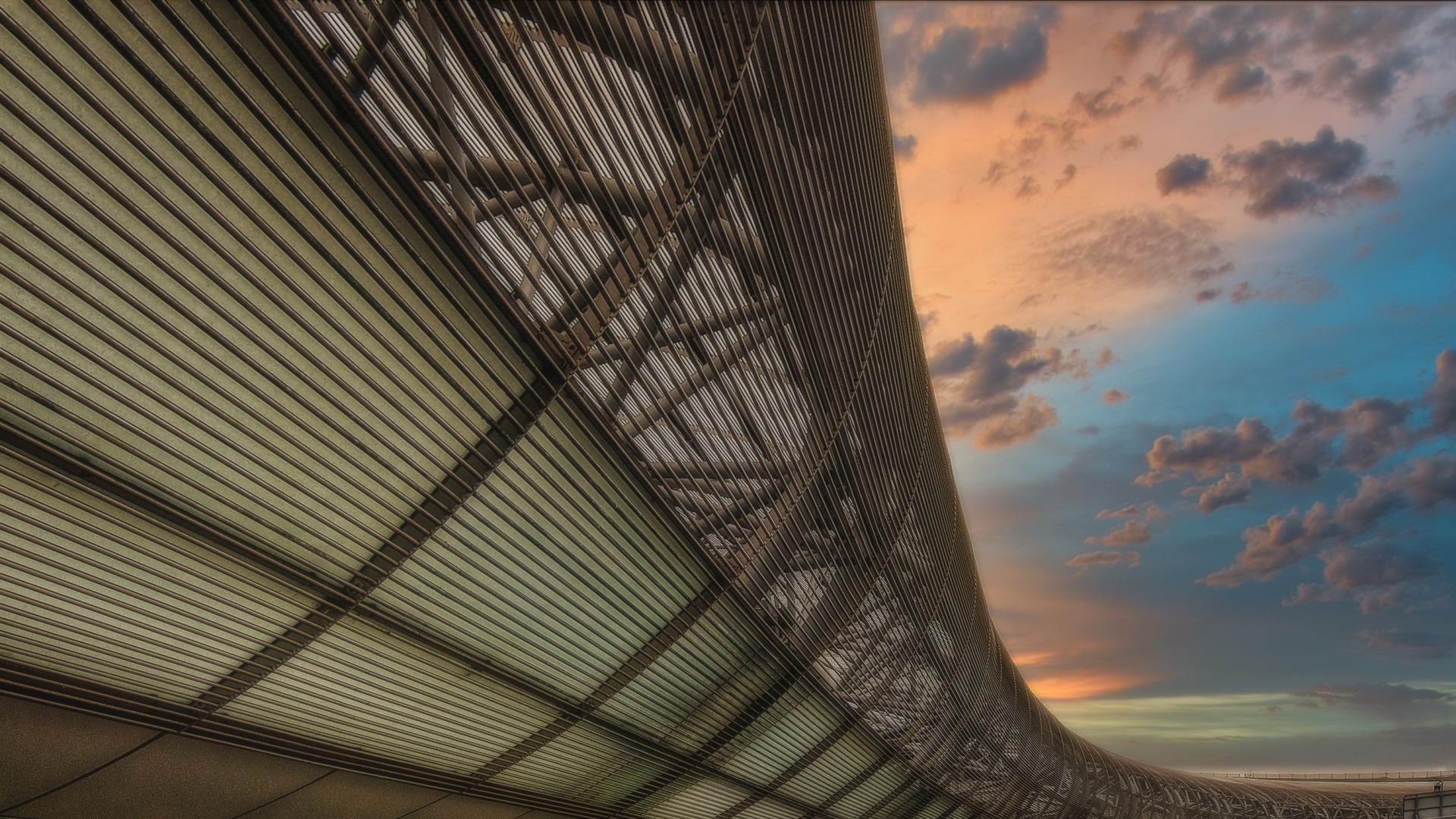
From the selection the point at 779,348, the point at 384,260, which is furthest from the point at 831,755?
the point at 384,260

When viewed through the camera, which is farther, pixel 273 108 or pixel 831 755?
pixel 831 755

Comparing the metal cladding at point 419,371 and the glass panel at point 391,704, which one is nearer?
the metal cladding at point 419,371

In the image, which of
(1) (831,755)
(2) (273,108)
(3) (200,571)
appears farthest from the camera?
(1) (831,755)

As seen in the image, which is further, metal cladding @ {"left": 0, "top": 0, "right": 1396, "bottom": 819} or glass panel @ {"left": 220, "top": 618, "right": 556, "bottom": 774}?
glass panel @ {"left": 220, "top": 618, "right": 556, "bottom": 774}

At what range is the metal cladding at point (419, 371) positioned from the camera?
398cm

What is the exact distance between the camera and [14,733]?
579cm

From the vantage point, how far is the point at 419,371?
5.28 meters

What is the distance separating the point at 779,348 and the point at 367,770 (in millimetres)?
5185

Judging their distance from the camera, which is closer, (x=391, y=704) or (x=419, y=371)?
(x=419, y=371)

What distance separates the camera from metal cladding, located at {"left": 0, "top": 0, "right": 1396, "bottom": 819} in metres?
3.98

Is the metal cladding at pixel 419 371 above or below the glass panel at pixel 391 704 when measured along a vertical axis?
above

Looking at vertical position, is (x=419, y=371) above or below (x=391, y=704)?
above

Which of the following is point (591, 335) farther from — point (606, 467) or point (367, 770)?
point (367, 770)

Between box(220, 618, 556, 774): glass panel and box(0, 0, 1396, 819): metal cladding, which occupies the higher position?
box(0, 0, 1396, 819): metal cladding
